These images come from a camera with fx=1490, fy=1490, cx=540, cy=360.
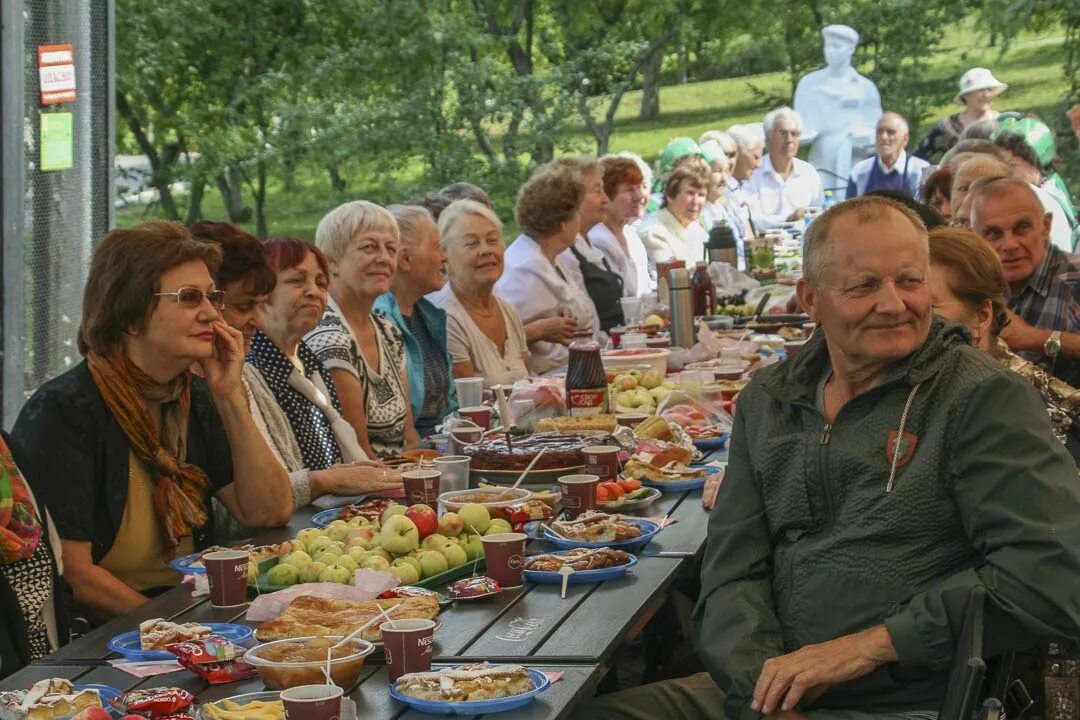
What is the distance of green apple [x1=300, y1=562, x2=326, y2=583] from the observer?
2.73 m

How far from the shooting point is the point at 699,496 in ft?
12.0

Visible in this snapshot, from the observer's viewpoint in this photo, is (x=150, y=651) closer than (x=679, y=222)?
Yes

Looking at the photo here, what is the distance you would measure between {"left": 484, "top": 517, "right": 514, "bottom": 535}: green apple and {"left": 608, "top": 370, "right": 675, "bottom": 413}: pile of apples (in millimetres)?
1437

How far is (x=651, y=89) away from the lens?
18641 millimetres

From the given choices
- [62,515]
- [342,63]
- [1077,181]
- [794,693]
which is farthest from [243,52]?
[794,693]

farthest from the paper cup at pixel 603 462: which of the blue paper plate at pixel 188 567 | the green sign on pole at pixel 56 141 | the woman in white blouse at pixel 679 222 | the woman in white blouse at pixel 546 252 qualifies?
the woman in white blouse at pixel 679 222

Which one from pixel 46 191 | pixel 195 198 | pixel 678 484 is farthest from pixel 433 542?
pixel 195 198

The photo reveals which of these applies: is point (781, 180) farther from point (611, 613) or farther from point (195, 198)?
point (611, 613)

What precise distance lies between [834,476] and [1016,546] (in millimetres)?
341

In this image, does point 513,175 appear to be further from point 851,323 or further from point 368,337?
point 851,323

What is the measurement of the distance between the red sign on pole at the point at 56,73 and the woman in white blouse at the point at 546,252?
2.13 meters

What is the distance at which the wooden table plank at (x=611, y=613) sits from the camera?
2400 millimetres

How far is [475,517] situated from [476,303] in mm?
3123

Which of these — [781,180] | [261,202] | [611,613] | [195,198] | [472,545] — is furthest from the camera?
[261,202]
